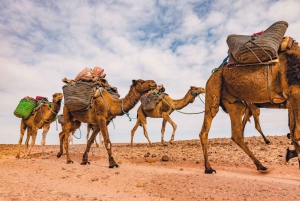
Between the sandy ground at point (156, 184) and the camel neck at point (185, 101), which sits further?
the camel neck at point (185, 101)

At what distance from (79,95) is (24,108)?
5.37m

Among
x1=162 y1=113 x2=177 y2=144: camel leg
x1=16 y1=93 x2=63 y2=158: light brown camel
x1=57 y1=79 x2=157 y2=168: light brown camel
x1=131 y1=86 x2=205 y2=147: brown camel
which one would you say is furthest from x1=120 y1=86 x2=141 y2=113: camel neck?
x1=162 y1=113 x2=177 y2=144: camel leg

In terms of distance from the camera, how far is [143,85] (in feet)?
26.6

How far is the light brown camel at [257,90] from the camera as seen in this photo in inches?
209

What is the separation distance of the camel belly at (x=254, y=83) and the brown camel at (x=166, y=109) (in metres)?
7.85

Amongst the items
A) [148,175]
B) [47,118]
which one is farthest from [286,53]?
[47,118]

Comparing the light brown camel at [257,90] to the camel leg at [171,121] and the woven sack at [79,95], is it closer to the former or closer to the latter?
the woven sack at [79,95]

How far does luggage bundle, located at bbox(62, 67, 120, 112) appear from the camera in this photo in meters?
8.96

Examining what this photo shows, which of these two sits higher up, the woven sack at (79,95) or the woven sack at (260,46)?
the woven sack at (260,46)

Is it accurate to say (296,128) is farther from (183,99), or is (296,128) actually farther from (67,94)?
(183,99)

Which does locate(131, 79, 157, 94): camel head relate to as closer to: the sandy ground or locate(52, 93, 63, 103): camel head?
the sandy ground

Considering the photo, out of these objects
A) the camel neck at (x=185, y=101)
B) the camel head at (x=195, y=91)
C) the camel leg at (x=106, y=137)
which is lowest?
the camel leg at (x=106, y=137)

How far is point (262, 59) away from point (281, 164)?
3385mm

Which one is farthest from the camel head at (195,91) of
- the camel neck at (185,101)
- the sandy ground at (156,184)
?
the sandy ground at (156,184)
